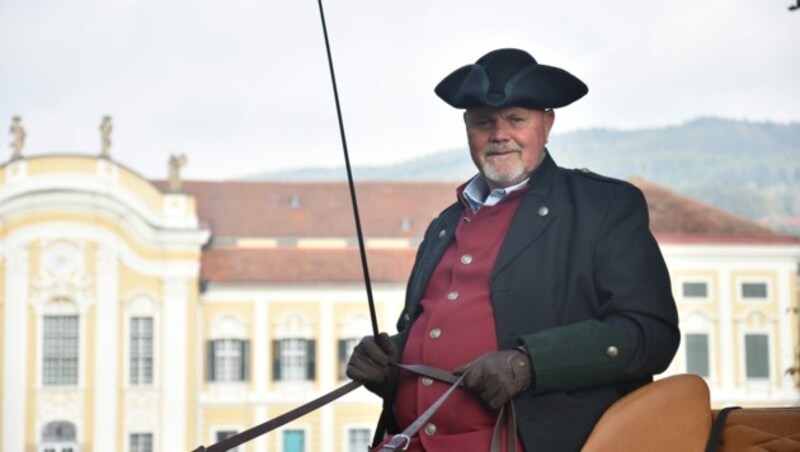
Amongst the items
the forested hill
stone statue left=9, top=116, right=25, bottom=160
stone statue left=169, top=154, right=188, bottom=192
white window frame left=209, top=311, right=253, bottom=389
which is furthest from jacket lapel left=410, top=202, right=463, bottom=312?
white window frame left=209, top=311, right=253, bottom=389

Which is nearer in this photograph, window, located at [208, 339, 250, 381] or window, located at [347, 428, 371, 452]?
window, located at [347, 428, 371, 452]

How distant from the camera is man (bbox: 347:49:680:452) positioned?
215 centimetres

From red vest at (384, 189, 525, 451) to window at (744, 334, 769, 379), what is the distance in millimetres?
28599

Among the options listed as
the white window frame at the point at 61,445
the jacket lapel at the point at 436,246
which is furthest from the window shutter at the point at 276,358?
the jacket lapel at the point at 436,246

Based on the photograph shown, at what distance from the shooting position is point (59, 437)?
28250 mm

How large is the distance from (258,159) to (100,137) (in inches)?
104

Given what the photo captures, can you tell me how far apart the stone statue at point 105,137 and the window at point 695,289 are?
1044 centimetres

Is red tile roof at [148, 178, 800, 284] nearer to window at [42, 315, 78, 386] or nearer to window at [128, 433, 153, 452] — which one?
window at [42, 315, 78, 386]

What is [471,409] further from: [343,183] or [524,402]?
[343,183]

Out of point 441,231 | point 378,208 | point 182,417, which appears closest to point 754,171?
point 378,208

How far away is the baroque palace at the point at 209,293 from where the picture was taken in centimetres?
2845

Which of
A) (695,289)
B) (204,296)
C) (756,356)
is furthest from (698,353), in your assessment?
(204,296)

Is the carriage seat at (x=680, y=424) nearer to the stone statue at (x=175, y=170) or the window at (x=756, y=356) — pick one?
the stone statue at (x=175, y=170)

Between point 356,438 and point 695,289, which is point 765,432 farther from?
point 695,289
